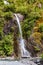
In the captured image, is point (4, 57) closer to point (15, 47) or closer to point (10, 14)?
point (15, 47)

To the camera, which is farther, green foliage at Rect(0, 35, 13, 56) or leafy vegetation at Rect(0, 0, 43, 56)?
leafy vegetation at Rect(0, 0, 43, 56)

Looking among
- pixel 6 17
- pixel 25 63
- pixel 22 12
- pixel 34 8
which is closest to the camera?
pixel 25 63

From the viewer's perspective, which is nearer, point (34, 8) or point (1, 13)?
point (1, 13)

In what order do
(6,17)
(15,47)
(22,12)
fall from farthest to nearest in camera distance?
1. (22,12)
2. (6,17)
3. (15,47)

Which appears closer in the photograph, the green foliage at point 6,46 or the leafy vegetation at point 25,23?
the green foliage at point 6,46

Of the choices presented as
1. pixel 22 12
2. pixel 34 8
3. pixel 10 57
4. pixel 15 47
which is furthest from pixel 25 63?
pixel 34 8

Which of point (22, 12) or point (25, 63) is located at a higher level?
point (22, 12)

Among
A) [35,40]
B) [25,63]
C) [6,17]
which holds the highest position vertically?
[6,17]

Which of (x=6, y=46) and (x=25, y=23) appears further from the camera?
(x=25, y=23)

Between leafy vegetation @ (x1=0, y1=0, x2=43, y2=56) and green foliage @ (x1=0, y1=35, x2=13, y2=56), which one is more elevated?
leafy vegetation @ (x1=0, y1=0, x2=43, y2=56)

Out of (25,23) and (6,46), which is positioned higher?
(25,23)

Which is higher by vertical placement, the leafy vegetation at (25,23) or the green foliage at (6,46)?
the leafy vegetation at (25,23)
